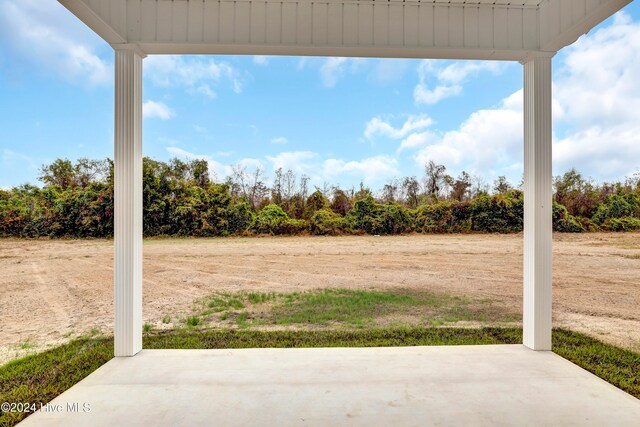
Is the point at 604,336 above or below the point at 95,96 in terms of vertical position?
below

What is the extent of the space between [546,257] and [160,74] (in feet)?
19.1

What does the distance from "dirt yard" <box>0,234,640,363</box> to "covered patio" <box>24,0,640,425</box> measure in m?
1.95

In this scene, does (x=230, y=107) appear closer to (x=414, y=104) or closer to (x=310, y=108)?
(x=310, y=108)

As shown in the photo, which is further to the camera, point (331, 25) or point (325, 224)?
point (325, 224)

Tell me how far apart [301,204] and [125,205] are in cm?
292

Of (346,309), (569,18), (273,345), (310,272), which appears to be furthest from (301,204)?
(569,18)

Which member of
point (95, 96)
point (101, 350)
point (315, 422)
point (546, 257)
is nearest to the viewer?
point (315, 422)

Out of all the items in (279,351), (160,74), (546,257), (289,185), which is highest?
(160,74)

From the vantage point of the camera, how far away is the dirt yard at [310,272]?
4.23 meters

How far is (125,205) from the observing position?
8.94 feet

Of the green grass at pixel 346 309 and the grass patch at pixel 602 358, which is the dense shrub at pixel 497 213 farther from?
the grass patch at pixel 602 358

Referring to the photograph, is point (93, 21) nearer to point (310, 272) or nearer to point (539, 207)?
point (539, 207)

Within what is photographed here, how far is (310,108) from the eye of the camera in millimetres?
5547

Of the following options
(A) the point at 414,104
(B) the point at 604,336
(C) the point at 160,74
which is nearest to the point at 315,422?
(B) the point at 604,336
